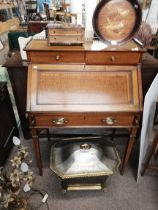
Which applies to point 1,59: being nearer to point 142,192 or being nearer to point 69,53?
point 69,53

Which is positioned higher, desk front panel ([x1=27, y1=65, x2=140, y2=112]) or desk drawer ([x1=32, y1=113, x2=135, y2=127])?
desk front panel ([x1=27, y1=65, x2=140, y2=112])

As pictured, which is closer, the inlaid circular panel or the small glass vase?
the inlaid circular panel

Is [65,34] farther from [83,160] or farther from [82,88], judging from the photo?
[83,160]

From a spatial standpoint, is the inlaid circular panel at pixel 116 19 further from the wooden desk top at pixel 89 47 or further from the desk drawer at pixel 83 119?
the desk drawer at pixel 83 119

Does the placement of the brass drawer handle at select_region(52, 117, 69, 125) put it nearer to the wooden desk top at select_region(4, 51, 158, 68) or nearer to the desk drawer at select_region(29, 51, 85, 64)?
the desk drawer at select_region(29, 51, 85, 64)

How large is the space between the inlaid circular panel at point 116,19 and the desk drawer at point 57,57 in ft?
0.72

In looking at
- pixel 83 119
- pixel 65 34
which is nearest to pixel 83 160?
pixel 83 119

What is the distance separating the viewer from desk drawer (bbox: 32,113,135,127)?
1277mm

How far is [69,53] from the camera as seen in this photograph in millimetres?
1261

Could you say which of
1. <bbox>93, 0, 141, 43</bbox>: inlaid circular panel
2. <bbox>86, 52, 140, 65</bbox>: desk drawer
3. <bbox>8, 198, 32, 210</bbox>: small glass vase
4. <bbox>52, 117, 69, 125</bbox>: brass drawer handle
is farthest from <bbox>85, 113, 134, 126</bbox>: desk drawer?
<bbox>8, 198, 32, 210</bbox>: small glass vase

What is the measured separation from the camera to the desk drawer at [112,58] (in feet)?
4.16

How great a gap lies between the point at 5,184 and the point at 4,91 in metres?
0.94

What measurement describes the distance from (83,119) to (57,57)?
19.6 inches

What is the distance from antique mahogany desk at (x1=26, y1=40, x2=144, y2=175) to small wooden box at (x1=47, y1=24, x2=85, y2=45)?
48mm
